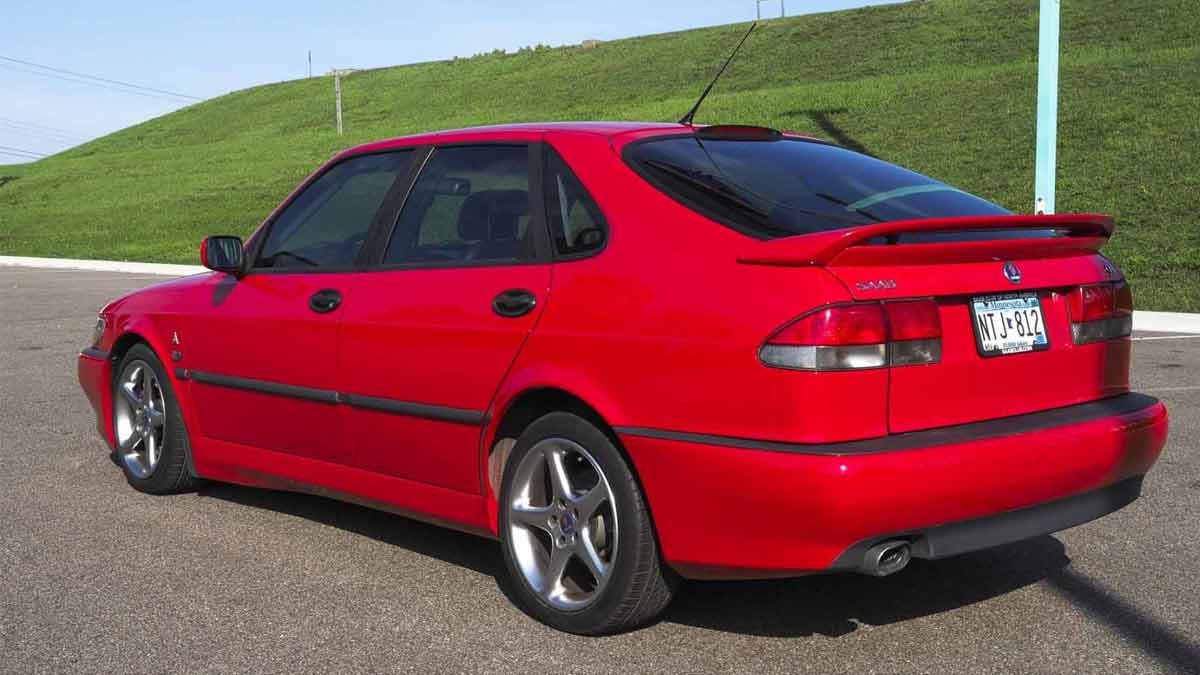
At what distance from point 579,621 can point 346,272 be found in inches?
65.3

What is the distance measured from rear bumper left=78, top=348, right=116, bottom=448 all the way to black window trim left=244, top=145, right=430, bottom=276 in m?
1.18

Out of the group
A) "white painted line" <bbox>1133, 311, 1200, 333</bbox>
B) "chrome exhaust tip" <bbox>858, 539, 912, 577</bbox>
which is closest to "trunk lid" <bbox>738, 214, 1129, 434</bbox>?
"chrome exhaust tip" <bbox>858, 539, 912, 577</bbox>

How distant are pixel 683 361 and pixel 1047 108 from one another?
13.8 meters

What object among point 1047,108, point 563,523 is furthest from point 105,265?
point 563,523

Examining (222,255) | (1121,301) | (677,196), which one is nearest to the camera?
(677,196)

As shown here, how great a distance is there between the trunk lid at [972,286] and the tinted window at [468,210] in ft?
3.44

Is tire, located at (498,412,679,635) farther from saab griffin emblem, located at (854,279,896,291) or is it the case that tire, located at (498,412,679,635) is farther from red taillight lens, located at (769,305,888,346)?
saab griffin emblem, located at (854,279,896,291)

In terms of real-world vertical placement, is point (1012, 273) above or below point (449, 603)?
above

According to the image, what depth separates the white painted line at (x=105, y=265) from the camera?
25.8 m

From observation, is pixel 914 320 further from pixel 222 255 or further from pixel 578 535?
pixel 222 255

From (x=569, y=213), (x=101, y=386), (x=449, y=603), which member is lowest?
(x=449, y=603)

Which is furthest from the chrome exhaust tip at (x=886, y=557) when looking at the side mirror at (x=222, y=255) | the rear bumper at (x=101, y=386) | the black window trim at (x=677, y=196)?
the rear bumper at (x=101, y=386)

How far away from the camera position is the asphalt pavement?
400 cm

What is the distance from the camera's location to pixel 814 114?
36125 millimetres
